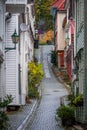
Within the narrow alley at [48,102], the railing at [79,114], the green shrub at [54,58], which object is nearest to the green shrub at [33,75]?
the narrow alley at [48,102]

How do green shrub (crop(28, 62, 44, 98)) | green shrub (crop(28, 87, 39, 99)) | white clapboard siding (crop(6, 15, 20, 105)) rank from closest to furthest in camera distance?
1. white clapboard siding (crop(6, 15, 20, 105))
2. green shrub (crop(28, 87, 39, 99))
3. green shrub (crop(28, 62, 44, 98))

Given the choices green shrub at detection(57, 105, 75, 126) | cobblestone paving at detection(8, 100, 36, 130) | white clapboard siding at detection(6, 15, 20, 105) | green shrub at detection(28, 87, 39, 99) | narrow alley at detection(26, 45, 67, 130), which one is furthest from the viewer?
green shrub at detection(28, 87, 39, 99)

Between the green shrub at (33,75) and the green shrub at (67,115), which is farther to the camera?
the green shrub at (33,75)

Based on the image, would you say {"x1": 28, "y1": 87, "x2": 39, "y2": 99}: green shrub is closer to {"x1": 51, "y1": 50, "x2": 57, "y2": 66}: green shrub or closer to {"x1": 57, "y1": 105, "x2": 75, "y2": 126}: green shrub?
{"x1": 57, "y1": 105, "x2": 75, "y2": 126}: green shrub

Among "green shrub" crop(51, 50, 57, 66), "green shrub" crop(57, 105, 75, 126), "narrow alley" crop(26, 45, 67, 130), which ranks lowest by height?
"narrow alley" crop(26, 45, 67, 130)

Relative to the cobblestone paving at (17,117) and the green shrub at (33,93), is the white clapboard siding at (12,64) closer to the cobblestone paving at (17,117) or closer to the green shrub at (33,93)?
the cobblestone paving at (17,117)

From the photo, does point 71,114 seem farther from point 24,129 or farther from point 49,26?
point 49,26

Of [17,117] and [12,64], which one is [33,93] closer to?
[12,64]

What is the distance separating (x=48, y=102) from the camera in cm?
4025

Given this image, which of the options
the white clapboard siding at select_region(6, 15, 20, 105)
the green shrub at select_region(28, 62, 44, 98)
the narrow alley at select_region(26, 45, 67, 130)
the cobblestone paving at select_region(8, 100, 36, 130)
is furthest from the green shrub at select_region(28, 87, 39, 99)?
the white clapboard siding at select_region(6, 15, 20, 105)

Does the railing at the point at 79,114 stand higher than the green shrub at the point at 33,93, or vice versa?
the railing at the point at 79,114

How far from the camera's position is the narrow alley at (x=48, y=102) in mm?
24422

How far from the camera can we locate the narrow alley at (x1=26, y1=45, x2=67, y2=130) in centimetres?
2442

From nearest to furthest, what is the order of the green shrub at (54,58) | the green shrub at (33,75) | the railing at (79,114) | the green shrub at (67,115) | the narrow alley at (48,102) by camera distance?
the railing at (79,114), the green shrub at (67,115), the narrow alley at (48,102), the green shrub at (33,75), the green shrub at (54,58)
